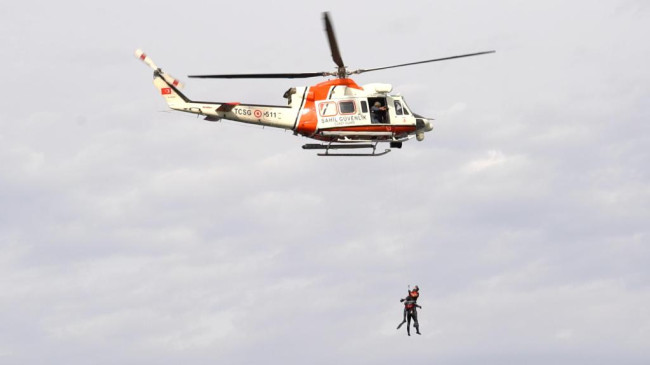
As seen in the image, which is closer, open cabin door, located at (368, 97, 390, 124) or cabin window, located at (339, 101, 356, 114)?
cabin window, located at (339, 101, 356, 114)

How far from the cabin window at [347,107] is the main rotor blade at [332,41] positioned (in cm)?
162

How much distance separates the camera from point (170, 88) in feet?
164

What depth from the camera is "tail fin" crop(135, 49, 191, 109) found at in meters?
49.7

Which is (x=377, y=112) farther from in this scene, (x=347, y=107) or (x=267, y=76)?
(x=267, y=76)

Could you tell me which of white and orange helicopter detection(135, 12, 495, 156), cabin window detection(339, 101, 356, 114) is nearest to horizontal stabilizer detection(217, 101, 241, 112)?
white and orange helicopter detection(135, 12, 495, 156)

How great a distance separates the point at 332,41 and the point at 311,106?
3687mm

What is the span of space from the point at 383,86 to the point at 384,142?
2267 mm

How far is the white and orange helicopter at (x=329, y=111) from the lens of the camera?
49656 mm

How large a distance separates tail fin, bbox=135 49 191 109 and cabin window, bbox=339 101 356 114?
6049 mm

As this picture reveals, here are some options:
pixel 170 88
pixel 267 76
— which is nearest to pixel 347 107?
pixel 267 76

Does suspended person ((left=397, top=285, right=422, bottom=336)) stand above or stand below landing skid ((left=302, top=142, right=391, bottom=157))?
below

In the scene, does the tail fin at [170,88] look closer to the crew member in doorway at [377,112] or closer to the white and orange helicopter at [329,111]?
the white and orange helicopter at [329,111]

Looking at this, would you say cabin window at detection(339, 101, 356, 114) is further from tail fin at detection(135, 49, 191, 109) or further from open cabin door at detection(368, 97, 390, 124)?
tail fin at detection(135, 49, 191, 109)

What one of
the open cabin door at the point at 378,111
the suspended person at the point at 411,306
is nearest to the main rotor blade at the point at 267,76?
the open cabin door at the point at 378,111
